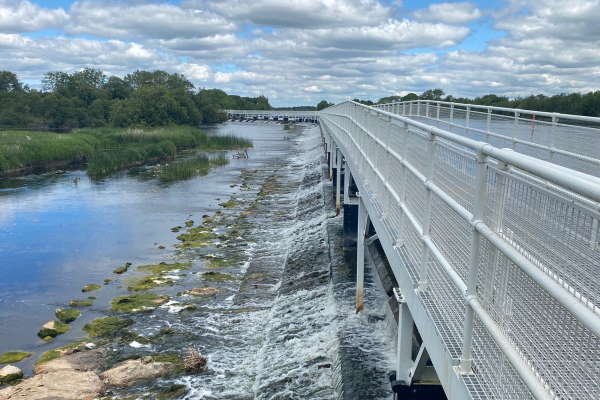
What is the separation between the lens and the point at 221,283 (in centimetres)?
1788

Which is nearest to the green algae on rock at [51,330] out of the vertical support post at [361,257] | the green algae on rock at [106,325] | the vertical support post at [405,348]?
the green algae on rock at [106,325]

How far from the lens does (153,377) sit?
11812mm

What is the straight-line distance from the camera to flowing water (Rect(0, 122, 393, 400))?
36.6 ft

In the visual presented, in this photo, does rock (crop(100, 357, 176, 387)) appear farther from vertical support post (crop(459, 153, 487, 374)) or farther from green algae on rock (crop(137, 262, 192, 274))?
vertical support post (crop(459, 153, 487, 374))

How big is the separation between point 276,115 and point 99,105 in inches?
1904

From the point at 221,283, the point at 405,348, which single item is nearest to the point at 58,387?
the point at 221,283

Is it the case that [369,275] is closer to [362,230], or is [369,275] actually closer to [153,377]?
[362,230]

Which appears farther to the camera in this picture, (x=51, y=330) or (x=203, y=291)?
(x=203, y=291)

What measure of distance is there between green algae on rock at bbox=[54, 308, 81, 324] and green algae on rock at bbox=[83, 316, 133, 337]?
78cm

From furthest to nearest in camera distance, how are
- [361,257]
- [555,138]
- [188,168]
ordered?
[188,168]
[361,257]
[555,138]

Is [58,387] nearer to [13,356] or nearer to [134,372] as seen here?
[134,372]

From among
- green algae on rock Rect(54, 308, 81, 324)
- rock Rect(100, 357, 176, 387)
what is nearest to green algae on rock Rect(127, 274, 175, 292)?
green algae on rock Rect(54, 308, 81, 324)

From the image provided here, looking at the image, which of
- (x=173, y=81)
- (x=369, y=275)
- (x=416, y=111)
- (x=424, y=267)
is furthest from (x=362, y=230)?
(x=173, y=81)

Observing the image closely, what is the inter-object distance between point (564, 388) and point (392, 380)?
500 centimetres
